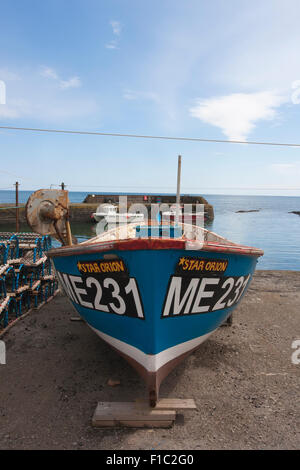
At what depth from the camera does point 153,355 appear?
14.5ft

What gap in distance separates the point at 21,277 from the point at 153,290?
5.79 metres

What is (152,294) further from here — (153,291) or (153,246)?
(153,246)

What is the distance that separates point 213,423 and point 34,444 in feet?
8.12

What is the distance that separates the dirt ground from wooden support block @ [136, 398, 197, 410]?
16cm

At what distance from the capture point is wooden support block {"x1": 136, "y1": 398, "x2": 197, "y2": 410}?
177 inches

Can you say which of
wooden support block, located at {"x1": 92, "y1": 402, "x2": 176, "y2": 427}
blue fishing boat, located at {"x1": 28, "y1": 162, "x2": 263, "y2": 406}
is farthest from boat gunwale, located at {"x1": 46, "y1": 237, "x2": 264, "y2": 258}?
wooden support block, located at {"x1": 92, "y1": 402, "x2": 176, "y2": 427}

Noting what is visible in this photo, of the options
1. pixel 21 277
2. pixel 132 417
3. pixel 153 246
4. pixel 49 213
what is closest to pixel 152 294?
pixel 153 246

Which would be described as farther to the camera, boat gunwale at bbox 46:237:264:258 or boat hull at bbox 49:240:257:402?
boat hull at bbox 49:240:257:402

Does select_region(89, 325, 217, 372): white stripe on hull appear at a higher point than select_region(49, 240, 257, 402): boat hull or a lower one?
lower

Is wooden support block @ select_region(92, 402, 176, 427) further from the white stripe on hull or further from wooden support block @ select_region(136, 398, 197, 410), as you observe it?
the white stripe on hull

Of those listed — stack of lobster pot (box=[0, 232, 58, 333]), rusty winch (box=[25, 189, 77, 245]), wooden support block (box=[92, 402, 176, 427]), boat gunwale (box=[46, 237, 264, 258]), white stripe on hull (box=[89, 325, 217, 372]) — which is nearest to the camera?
boat gunwale (box=[46, 237, 264, 258])

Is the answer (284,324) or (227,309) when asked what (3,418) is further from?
(284,324)

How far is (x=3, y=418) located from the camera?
4.35 meters
